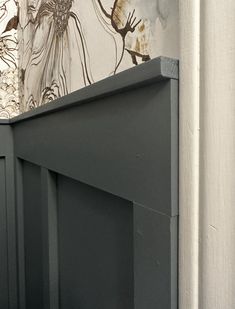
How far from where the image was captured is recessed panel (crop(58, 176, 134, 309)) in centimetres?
38

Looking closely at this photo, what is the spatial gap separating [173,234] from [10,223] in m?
0.81

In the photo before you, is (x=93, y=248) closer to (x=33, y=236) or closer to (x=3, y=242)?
(x=33, y=236)

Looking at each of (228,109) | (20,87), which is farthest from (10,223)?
(228,109)

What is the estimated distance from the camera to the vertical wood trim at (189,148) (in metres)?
0.24

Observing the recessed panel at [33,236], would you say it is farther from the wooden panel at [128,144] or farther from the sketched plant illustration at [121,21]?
the sketched plant illustration at [121,21]

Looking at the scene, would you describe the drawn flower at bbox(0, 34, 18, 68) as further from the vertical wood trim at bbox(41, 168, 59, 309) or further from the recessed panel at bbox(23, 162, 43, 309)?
the vertical wood trim at bbox(41, 168, 59, 309)

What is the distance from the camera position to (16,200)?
96cm

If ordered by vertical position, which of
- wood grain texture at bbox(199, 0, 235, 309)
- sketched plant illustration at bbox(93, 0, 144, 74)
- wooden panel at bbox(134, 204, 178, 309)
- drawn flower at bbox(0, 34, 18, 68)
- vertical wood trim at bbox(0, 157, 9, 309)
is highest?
drawn flower at bbox(0, 34, 18, 68)

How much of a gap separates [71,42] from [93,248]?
357 mm

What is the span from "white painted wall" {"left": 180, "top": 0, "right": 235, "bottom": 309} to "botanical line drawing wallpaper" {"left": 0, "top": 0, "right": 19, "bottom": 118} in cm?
86

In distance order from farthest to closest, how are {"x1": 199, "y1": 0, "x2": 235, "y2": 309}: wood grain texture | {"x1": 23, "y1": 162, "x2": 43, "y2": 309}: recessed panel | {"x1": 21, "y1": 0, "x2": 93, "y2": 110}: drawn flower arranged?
1. {"x1": 23, "y1": 162, "x2": 43, "y2": 309}: recessed panel
2. {"x1": 21, "y1": 0, "x2": 93, "y2": 110}: drawn flower
3. {"x1": 199, "y1": 0, "x2": 235, "y2": 309}: wood grain texture

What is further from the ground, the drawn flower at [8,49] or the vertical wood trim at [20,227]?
the drawn flower at [8,49]

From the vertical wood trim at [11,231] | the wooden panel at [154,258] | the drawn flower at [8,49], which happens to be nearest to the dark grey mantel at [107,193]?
the wooden panel at [154,258]

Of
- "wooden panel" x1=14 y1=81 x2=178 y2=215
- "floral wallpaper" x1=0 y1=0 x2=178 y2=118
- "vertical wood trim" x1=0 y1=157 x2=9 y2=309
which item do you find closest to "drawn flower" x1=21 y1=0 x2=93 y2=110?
"floral wallpaper" x1=0 y1=0 x2=178 y2=118
